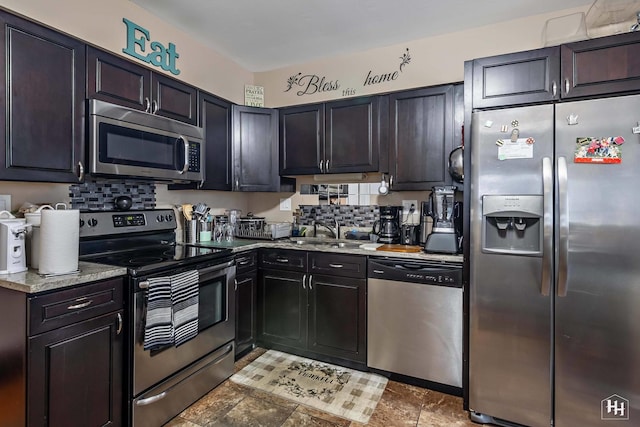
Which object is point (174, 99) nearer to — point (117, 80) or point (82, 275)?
point (117, 80)

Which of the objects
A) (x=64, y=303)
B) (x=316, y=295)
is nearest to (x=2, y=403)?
(x=64, y=303)

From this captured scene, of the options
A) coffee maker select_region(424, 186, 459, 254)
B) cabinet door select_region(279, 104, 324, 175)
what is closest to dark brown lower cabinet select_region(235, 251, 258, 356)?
cabinet door select_region(279, 104, 324, 175)

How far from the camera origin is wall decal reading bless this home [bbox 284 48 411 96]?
2.94m

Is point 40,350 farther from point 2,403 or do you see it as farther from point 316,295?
point 316,295

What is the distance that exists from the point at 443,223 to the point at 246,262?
5.06 ft

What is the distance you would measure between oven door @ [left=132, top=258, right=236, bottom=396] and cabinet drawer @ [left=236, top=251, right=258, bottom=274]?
0.17 m

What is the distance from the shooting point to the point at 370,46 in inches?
117

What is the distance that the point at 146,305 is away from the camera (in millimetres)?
1755

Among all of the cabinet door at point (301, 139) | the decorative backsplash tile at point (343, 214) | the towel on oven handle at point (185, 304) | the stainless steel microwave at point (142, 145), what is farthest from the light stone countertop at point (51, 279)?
the decorative backsplash tile at point (343, 214)

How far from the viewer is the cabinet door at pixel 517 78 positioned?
6.01 feet

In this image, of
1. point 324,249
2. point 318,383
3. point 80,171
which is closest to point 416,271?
point 324,249

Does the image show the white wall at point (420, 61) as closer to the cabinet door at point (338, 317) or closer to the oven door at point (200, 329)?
the cabinet door at point (338, 317)

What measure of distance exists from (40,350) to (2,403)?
332 millimetres

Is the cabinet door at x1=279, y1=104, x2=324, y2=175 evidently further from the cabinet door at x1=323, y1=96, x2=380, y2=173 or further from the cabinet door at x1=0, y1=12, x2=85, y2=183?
the cabinet door at x1=0, y1=12, x2=85, y2=183
